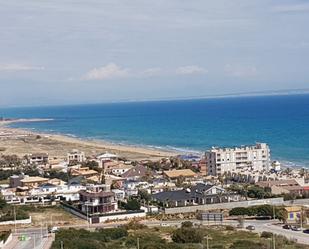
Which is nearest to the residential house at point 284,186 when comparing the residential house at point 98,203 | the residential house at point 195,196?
the residential house at point 195,196

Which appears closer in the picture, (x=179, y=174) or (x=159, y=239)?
(x=159, y=239)

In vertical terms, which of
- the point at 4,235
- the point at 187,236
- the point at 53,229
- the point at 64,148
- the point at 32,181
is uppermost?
the point at 187,236

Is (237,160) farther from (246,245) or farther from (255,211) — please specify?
→ (246,245)

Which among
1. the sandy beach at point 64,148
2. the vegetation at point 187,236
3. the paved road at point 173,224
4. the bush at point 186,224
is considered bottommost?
the sandy beach at point 64,148

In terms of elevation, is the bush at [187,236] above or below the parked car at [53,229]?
above

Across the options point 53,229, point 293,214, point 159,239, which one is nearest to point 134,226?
point 53,229

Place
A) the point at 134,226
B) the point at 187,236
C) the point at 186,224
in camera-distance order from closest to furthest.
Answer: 1. the point at 187,236
2. the point at 186,224
3. the point at 134,226

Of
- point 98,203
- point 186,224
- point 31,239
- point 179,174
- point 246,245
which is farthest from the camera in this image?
point 179,174

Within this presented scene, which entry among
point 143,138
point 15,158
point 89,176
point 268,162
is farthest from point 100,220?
point 143,138

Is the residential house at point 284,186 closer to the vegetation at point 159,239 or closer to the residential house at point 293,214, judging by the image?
the residential house at point 293,214

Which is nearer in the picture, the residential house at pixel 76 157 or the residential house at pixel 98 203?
the residential house at pixel 98 203

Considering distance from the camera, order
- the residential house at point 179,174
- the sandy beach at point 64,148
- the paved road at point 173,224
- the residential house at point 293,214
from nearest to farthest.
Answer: the paved road at point 173,224
the residential house at point 293,214
the residential house at point 179,174
the sandy beach at point 64,148
